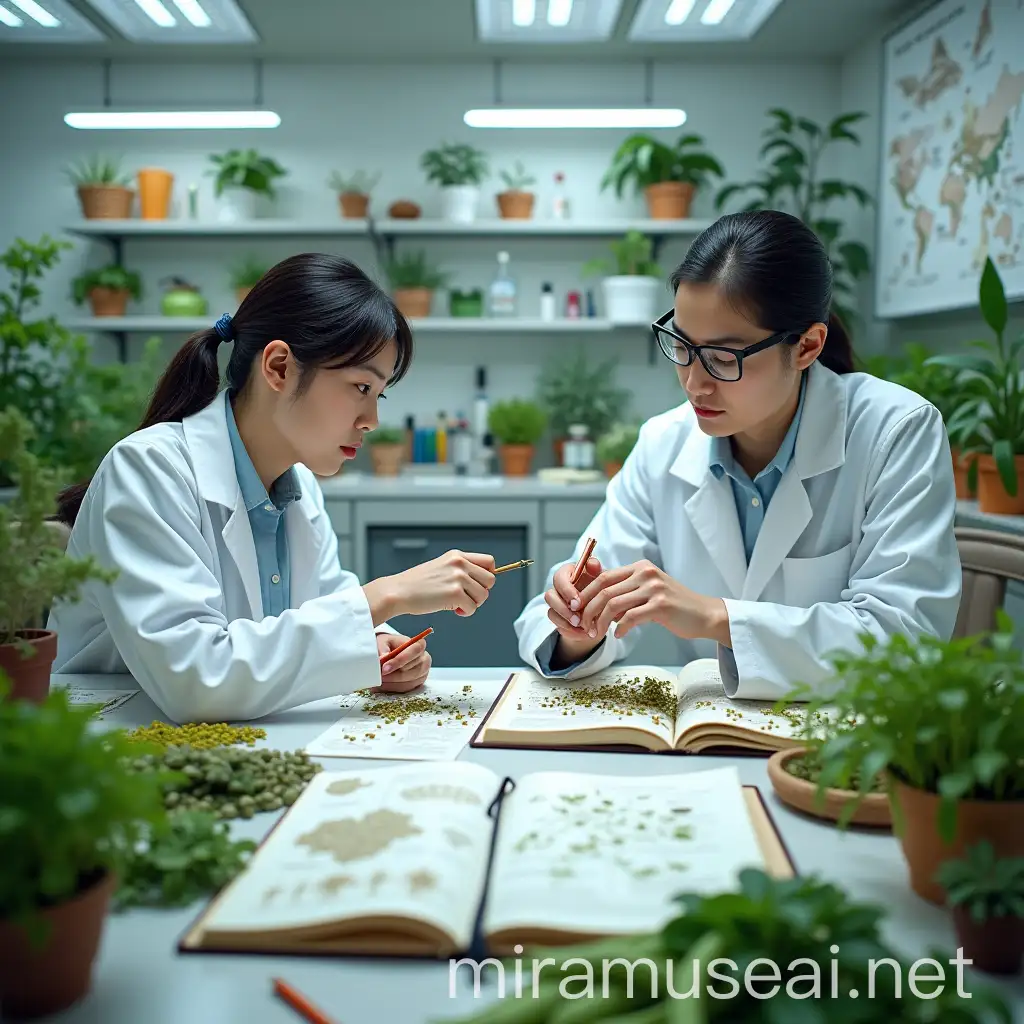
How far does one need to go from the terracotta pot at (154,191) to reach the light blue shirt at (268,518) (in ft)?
9.67

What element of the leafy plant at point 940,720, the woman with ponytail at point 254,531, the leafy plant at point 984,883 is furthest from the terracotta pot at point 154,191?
the leafy plant at point 984,883

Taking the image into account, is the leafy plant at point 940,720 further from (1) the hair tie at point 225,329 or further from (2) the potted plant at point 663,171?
(2) the potted plant at point 663,171

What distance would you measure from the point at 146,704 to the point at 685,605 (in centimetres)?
81

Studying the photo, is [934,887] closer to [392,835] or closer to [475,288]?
[392,835]

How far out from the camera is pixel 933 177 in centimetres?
345

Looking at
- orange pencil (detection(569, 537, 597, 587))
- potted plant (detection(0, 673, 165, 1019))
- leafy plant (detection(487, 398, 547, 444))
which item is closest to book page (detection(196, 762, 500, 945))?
potted plant (detection(0, 673, 165, 1019))

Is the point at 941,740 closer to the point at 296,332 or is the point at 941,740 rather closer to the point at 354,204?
the point at 296,332

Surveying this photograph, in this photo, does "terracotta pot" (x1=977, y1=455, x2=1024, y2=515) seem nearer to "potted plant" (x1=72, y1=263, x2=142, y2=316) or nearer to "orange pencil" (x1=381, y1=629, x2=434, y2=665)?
"orange pencil" (x1=381, y1=629, x2=434, y2=665)

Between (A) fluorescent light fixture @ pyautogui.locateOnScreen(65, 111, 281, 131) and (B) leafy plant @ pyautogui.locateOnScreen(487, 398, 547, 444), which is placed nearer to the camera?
(A) fluorescent light fixture @ pyautogui.locateOnScreen(65, 111, 281, 131)

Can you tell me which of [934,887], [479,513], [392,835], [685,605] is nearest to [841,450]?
[685,605]

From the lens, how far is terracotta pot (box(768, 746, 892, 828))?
97 centimetres

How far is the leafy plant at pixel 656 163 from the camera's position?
404 cm

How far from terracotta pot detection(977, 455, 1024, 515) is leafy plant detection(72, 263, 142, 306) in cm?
341

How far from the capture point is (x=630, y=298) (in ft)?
13.5
